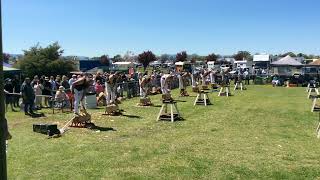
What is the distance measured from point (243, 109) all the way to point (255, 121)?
5054mm

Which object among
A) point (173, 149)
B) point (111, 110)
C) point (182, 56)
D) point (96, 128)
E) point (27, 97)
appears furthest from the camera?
point (182, 56)

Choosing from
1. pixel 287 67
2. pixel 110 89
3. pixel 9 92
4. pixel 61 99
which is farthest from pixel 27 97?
pixel 287 67

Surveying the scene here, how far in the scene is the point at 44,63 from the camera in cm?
5631

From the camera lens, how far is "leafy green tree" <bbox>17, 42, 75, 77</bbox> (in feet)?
183

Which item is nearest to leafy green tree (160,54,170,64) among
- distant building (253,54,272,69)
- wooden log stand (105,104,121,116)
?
distant building (253,54,272,69)

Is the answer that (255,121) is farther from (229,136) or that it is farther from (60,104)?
(60,104)

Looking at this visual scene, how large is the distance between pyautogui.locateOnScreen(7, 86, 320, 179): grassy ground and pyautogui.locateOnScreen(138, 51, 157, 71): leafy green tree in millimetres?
91987

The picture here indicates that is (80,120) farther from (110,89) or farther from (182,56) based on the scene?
(182,56)

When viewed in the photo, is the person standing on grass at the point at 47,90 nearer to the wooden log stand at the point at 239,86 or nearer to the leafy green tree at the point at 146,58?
the wooden log stand at the point at 239,86

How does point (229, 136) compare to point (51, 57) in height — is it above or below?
below

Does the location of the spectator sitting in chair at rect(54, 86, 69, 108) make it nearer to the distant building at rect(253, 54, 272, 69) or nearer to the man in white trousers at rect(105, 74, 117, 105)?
the man in white trousers at rect(105, 74, 117, 105)

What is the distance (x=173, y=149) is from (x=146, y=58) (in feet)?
330

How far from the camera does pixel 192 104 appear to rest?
90.1 feet

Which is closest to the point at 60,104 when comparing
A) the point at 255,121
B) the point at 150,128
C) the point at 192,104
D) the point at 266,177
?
the point at 192,104
